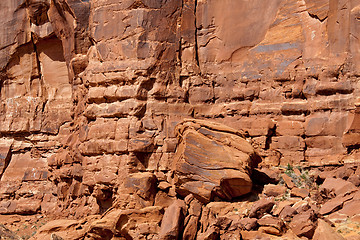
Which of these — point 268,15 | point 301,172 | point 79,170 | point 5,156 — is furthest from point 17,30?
point 301,172

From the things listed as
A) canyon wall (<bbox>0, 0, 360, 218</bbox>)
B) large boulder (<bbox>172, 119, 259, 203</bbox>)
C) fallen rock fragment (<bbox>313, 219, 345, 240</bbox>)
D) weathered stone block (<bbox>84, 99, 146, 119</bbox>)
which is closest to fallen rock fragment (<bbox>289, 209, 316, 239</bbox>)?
fallen rock fragment (<bbox>313, 219, 345, 240</bbox>)

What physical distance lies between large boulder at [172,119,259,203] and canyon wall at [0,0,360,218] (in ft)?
3.61

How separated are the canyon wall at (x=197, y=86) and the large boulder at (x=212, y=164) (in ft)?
3.61

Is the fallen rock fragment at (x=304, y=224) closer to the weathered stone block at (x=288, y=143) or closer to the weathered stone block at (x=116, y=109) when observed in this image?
the weathered stone block at (x=288, y=143)

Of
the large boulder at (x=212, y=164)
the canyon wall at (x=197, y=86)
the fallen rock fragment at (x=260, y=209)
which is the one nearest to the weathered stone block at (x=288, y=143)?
the canyon wall at (x=197, y=86)

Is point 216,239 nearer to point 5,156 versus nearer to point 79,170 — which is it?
point 79,170

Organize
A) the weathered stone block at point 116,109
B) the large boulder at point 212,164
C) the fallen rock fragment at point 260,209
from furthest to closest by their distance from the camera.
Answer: the weathered stone block at point 116,109 < the large boulder at point 212,164 < the fallen rock fragment at point 260,209

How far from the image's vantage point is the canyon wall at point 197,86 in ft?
44.8

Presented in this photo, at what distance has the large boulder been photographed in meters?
12.5

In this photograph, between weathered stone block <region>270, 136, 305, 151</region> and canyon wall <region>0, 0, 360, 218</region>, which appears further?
weathered stone block <region>270, 136, 305, 151</region>

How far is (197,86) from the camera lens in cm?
1527

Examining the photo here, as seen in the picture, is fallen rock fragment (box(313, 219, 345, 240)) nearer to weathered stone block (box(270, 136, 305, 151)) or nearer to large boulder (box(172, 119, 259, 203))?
large boulder (box(172, 119, 259, 203))

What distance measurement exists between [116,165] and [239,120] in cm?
346

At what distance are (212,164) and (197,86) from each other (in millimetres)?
3338
